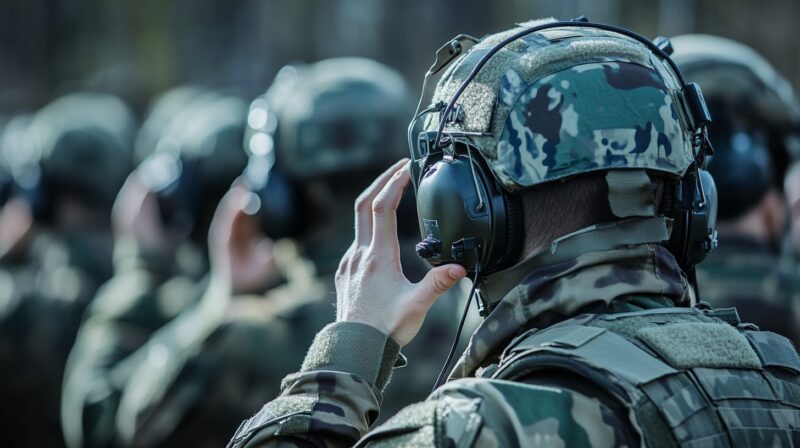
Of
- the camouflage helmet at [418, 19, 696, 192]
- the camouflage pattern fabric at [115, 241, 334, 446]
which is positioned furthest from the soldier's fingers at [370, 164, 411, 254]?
the camouflage pattern fabric at [115, 241, 334, 446]

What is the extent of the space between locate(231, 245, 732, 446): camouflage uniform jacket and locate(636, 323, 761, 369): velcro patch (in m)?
0.14

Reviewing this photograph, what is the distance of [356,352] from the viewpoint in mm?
2479

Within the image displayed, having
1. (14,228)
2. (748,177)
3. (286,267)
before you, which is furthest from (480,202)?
(14,228)

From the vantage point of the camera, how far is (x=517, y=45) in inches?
94.7

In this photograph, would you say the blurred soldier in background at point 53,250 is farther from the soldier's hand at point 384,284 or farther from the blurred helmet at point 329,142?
the soldier's hand at point 384,284

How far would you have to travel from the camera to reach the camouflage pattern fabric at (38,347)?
736 centimetres

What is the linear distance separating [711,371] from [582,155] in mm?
464

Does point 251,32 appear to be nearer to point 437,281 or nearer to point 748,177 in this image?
point 748,177

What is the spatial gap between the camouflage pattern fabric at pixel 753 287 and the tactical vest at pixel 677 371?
160 centimetres

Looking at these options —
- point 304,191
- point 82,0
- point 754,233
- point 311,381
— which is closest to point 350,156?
point 304,191

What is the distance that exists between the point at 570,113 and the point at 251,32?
17017 mm

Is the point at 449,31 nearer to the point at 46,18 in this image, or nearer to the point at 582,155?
the point at 46,18

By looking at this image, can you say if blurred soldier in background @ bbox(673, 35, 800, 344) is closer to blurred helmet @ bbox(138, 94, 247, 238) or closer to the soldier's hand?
the soldier's hand

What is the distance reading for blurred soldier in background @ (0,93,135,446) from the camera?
7.38m
